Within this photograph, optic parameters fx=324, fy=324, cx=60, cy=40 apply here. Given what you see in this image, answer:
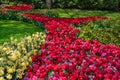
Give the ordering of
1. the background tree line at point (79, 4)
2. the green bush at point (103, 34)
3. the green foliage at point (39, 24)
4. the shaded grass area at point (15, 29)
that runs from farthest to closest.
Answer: the background tree line at point (79, 4), the green foliage at point (39, 24), the shaded grass area at point (15, 29), the green bush at point (103, 34)

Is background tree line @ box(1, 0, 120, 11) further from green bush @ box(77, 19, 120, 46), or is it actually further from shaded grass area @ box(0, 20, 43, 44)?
green bush @ box(77, 19, 120, 46)

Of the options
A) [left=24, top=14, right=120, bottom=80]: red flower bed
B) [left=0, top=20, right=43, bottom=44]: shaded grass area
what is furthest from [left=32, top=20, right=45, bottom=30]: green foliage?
[left=24, top=14, right=120, bottom=80]: red flower bed

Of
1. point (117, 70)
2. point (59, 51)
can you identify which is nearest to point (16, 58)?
point (59, 51)

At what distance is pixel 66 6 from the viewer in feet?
105

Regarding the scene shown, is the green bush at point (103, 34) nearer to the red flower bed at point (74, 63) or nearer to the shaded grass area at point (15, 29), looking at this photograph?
the red flower bed at point (74, 63)

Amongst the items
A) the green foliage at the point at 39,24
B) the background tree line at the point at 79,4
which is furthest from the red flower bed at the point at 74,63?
the background tree line at the point at 79,4

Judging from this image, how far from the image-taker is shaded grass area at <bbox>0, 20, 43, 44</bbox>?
14884mm

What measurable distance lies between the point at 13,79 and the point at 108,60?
92.0 inches

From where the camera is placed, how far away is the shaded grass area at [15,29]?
48.8 feet

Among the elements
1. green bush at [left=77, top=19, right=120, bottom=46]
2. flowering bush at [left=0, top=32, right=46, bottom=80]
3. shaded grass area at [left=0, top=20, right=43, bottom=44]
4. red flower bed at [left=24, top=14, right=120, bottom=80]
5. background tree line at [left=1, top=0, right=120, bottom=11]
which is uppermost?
flowering bush at [left=0, top=32, right=46, bottom=80]

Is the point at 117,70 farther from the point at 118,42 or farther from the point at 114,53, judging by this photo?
the point at 118,42

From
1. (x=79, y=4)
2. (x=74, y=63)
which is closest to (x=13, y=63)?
(x=74, y=63)

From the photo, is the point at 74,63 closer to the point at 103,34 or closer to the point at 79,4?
the point at 103,34

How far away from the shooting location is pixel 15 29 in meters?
17.0
